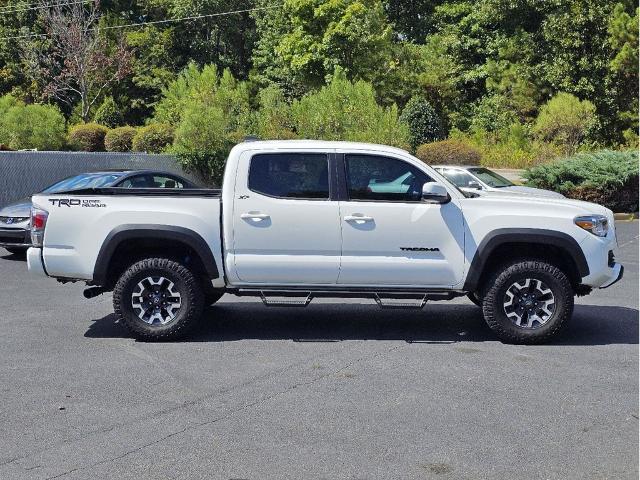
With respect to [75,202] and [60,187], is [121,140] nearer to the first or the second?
[60,187]

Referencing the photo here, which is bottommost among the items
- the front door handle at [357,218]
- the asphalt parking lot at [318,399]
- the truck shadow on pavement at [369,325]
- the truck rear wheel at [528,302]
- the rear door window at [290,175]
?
the truck shadow on pavement at [369,325]

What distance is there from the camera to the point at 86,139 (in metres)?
31.5

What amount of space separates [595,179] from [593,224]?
14477mm

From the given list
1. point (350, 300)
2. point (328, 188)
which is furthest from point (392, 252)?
point (350, 300)

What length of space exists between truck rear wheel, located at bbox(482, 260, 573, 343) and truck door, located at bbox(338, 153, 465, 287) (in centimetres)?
43

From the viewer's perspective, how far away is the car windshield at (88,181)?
570 inches

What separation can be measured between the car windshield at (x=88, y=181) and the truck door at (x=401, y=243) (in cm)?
725

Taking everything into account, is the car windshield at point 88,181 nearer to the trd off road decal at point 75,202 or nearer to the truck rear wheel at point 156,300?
the trd off road decal at point 75,202

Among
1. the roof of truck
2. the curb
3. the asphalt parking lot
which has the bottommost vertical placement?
the curb

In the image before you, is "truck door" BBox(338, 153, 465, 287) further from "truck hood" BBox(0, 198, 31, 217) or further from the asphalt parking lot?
"truck hood" BBox(0, 198, 31, 217)

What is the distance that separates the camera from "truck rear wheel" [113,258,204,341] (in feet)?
27.4

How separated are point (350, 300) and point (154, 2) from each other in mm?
39995

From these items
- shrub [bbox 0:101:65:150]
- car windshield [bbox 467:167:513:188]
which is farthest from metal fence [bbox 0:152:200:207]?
car windshield [bbox 467:167:513:188]

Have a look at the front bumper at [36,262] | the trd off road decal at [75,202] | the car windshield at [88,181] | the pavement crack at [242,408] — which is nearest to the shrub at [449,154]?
the car windshield at [88,181]
